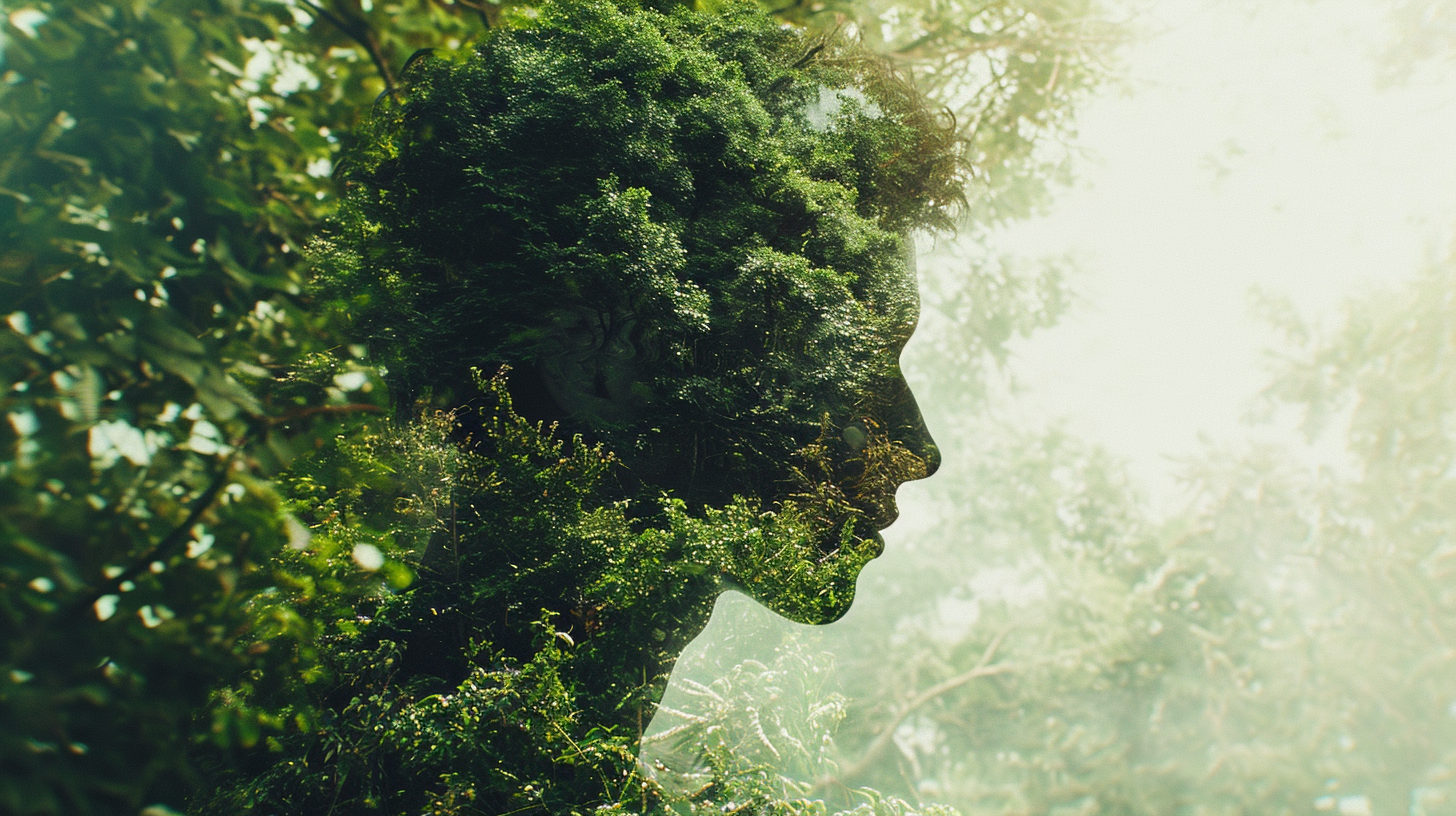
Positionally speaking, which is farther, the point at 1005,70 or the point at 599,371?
the point at 1005,70

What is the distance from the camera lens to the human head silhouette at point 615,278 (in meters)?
3.25

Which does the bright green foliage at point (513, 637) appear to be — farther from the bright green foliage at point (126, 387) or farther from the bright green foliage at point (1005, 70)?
the bright green foliage at point (1005, 70)

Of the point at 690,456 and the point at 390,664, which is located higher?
the point at 690,456

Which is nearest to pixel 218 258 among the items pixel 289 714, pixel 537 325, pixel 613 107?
pixel 289 714

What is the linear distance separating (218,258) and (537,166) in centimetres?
248

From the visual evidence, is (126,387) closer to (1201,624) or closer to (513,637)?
(513,637)

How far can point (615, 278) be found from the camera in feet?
10.5

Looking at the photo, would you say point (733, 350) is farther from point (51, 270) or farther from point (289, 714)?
point (51, 270)

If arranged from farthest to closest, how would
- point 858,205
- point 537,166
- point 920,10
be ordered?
point 920,10
point 858,205
point 537,166

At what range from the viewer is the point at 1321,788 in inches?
145

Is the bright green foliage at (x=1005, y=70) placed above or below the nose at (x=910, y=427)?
above

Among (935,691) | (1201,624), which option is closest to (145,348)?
(935,691)

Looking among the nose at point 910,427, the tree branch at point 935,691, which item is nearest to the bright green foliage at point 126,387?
the nose at point 910,427

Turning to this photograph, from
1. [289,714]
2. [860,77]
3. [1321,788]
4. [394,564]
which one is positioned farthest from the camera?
[860,77]
